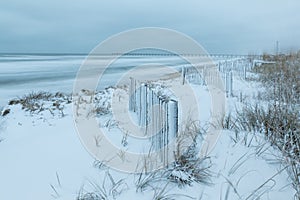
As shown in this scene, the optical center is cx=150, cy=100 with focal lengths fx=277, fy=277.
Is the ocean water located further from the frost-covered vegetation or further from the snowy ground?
the frost-covered vegetation

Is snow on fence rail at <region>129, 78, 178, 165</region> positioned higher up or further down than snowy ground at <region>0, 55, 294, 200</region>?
higher up

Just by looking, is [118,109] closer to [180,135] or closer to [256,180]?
[180,135]

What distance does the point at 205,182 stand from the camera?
91.7 inches

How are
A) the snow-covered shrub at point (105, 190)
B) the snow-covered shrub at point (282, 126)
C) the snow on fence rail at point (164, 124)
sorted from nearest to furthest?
the snow-covered shrub at point (105, 190), the snow-covered shrub at point (282, 126), the snow on fence rail at point (164, 124)

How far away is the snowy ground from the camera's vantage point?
220 centimetres

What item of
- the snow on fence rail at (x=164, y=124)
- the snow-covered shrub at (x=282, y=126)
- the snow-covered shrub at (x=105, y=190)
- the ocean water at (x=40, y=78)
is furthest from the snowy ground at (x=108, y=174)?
the ocean water at (x=40, y=78)

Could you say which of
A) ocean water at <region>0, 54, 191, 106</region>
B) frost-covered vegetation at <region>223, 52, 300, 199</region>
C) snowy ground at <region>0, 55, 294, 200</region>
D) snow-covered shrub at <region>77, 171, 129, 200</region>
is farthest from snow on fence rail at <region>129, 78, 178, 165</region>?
ocean water at <region>0, 54, 191, 106</region>

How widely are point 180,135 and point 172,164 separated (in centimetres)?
37

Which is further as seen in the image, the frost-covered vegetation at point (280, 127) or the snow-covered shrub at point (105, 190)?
the frost-covered vegetation at point (280, 127)

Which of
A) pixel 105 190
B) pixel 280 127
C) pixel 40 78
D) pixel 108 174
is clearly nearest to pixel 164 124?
pixel 108 174

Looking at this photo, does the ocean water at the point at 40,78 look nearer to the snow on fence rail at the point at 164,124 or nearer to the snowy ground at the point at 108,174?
the snowy ground at the point at 108,174

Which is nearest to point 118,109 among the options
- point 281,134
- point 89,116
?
point 89,116

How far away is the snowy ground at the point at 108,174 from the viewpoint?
2.20 meters

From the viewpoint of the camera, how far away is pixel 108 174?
7.93 ft
